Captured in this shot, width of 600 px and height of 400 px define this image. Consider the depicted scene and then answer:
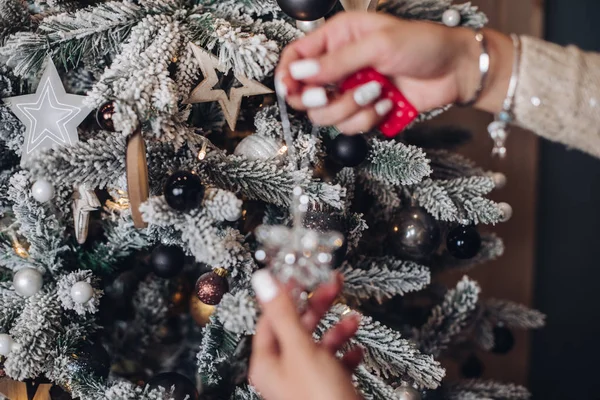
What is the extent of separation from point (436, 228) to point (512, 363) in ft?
2.75

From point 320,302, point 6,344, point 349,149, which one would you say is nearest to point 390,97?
point 349,149

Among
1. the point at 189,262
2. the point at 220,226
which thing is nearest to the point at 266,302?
the point at 220,226

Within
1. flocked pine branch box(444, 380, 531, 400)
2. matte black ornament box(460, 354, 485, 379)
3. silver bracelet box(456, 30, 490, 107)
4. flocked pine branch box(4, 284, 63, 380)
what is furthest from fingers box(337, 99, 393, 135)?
matte black ornament box(460, 354, 485, 379)

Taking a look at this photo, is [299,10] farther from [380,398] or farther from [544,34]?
[544,34]

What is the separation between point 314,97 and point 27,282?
0.47 m

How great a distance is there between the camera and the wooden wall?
1.28 m

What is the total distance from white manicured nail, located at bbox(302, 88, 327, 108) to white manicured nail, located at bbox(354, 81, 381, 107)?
4cm

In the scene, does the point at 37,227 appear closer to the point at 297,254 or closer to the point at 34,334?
the point at 34,334

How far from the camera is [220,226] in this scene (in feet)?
2.15

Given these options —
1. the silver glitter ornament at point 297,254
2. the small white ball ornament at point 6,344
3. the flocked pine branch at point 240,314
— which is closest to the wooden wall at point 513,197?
the silver glitter ornament at point 297,254

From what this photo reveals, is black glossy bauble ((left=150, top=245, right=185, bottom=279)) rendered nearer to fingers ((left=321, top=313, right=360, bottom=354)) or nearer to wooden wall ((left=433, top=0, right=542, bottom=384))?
fingers ((left=321, top=313, right=360, bottom=354))

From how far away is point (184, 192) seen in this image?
1.91 feet

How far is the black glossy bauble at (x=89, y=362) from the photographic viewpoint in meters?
0.68

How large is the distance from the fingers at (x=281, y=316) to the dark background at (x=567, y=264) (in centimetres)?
111
